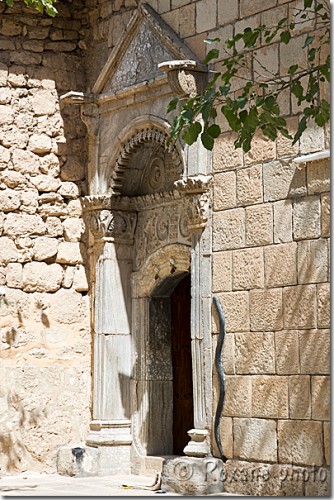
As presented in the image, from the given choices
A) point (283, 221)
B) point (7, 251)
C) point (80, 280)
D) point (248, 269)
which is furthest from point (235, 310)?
point (7, 251)

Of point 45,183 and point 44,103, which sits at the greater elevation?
point 44,103

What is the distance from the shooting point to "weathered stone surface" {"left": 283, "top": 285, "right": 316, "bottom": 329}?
27.5 ft

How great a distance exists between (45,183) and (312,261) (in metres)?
3.49

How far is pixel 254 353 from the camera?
8875mm

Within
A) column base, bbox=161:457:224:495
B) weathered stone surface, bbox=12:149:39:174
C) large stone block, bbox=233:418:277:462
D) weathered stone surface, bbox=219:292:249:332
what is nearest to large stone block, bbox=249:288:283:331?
weathered stone surface, bbox=219:292:249:332

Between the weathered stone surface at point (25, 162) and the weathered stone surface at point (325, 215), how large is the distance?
11.7 ft

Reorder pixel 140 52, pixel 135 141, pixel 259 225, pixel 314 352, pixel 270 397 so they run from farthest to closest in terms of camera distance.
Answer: pixel 135 141, pixel 140 52, pixel 259 225, pixel 270 397, pixel 314 352

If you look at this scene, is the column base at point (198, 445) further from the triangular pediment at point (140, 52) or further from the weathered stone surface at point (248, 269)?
the triangular pediment at point (140, 52)

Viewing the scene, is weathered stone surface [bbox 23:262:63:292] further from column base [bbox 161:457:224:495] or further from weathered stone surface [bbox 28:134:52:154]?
column base [bbox 161:457:224:495]

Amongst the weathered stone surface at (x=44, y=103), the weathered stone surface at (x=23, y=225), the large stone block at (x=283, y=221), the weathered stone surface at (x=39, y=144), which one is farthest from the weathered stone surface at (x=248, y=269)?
the weathered stone surface at (x=44, y=103)

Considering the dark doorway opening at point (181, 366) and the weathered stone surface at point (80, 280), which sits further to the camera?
the weathered stone surface at point (80, 280)

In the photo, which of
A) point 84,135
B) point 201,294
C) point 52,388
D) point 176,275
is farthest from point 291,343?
point 84,135

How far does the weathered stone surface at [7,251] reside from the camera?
415 inches

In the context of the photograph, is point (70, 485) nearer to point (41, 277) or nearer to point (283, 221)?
point (41, 277)
